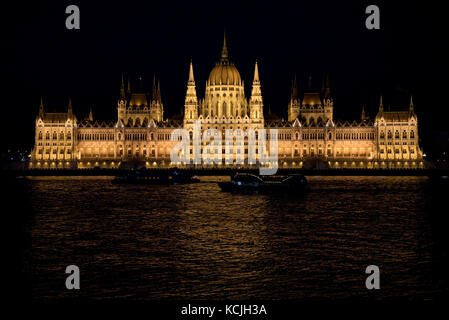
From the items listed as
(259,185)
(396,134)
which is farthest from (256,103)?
(259,185)

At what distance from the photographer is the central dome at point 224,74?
16962 cm

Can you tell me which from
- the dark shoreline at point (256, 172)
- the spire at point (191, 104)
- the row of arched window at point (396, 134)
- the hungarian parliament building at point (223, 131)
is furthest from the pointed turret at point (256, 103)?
the dark shoreline at point (256, 172)

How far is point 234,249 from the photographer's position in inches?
1359

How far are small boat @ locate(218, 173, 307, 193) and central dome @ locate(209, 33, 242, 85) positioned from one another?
293 ft

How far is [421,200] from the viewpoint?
218ft

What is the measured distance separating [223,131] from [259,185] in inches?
3235

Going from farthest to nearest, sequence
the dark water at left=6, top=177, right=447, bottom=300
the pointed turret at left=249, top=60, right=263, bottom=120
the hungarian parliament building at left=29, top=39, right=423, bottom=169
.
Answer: the pointed turret at left=249, top=60, right=263, bottom=120
the hungarian parliament building at left=29, top=39, right=423, bottom=169
the dark water at left=6, top=177, right=447, bottom=300

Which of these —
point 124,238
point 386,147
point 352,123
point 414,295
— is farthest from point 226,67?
point 414,295

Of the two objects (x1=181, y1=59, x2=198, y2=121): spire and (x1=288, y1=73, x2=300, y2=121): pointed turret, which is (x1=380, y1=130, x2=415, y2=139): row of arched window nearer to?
(x1=288, y1=73, x2=300, y2=121): pointed turret

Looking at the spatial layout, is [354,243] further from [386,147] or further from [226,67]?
[226,67]

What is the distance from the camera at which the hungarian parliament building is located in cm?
15875

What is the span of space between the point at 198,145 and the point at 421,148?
6053cm

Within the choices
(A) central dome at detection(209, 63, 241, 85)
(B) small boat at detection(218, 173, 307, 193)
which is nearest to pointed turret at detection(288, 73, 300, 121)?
(A) central dome at detection(209, 63, 241, 85)

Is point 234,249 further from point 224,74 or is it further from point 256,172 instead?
point 224,74
